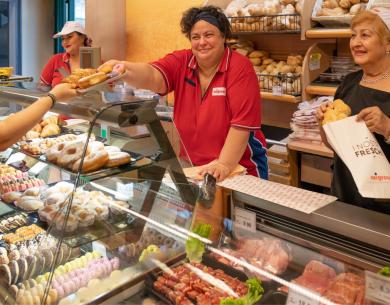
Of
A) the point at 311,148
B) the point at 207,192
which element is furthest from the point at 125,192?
the point at 311,148

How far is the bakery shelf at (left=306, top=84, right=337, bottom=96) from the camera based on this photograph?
9.21 ft

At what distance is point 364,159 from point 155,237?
2.36 feet

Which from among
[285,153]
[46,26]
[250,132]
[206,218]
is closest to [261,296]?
[206,218]

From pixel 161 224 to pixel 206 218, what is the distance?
17 cm

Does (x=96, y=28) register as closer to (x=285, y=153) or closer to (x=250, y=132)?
(x=285, y=153)

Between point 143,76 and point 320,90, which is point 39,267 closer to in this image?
point 143,76

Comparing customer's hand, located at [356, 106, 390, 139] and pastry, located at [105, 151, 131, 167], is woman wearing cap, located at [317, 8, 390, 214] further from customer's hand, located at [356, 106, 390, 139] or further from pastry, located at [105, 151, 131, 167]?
pastry, located at [105, 151, 131, 167]

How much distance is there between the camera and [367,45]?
5.17 feet

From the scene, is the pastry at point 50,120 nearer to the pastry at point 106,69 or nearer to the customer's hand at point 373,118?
the pastry at point 106,69

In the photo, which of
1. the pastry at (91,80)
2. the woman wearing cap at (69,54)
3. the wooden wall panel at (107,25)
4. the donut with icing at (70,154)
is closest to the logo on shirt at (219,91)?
the pastry at (91,80)

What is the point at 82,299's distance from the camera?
1250 millimetres

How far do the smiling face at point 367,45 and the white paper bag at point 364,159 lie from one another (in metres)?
0.46

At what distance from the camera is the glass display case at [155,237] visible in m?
1.17

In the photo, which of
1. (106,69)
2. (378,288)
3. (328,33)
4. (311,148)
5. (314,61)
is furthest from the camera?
(314,61)
